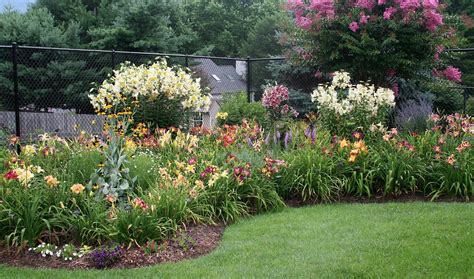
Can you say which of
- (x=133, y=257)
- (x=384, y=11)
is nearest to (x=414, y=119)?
(x=384, y=11)

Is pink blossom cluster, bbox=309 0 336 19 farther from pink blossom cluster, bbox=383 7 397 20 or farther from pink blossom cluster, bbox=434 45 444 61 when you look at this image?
pink blossom cluster, bbox=434 45 444 61

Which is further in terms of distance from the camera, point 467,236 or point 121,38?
point 121,38

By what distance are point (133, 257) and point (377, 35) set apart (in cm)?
673

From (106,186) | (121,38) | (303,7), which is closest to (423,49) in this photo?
(303,7)

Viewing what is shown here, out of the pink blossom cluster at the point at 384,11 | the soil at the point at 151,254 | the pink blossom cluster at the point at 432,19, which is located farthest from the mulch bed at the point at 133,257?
the pink blossom cluster at the point at 432,19

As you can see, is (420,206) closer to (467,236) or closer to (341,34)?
(467,236)

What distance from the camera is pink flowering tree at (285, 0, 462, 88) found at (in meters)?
8.93

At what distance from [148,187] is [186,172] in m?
0.42

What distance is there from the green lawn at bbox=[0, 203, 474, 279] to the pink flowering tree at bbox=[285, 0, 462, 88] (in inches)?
162

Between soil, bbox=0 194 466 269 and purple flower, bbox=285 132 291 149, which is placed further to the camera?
purple flower, bbox=285 132 291 149

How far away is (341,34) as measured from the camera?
9.09 metres

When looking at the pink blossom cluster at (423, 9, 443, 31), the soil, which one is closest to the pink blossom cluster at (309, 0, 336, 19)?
the pink blossom cluster at (423, 9, 443, 31)

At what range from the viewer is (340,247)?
4.38m

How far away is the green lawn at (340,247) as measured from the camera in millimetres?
3879
